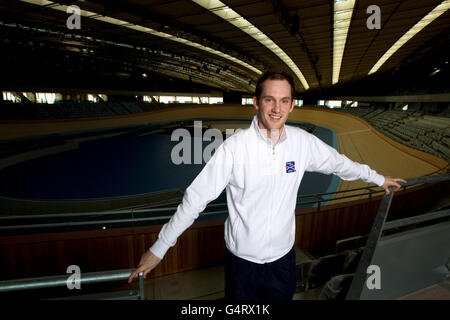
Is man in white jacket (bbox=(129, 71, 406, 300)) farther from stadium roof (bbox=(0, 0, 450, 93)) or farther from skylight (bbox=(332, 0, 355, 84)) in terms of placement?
skylight (bbox=(332, 0, 355, 84))

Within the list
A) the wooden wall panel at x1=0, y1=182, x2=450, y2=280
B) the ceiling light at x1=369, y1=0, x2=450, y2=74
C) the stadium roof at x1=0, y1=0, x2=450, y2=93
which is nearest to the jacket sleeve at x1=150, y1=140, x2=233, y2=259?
the wooden wall panel at x1=0, y1=182, x2=450, y2=280

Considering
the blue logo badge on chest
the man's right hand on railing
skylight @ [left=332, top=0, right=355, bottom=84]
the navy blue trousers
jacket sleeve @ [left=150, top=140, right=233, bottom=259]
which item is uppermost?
skylight @ [left=332, top=0, right=355, bottom=84]

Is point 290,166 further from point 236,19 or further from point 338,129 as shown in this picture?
point 338,129

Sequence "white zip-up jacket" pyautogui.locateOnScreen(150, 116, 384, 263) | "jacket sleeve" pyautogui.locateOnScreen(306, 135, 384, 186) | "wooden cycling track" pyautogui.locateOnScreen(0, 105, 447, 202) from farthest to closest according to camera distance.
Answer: "wooden cycling track" pyautogui.locateOnScreen(0, 105, 447, 202) < "jacket sleeve" pyautogui.locateOnScreen(306, 135, 384, 186) < "white zip-up jacket" pyautogui.locateOnScreen(150, 116, 384, 263)

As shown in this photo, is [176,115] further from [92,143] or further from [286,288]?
[286,288]

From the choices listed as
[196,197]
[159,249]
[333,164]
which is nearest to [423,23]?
[333,164]

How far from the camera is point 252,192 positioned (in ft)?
4.40

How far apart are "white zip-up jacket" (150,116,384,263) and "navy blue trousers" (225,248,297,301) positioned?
64 millimetres

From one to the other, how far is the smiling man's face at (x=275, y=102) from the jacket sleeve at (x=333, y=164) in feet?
1.15

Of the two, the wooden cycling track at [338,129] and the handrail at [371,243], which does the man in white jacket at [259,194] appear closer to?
the handrail at [371,243]

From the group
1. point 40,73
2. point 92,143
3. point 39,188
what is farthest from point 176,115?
point 39,188

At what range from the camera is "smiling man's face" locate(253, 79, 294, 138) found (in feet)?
4.28

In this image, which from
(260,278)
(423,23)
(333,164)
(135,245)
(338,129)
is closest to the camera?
(260,278)

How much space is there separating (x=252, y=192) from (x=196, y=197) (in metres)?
0.34
